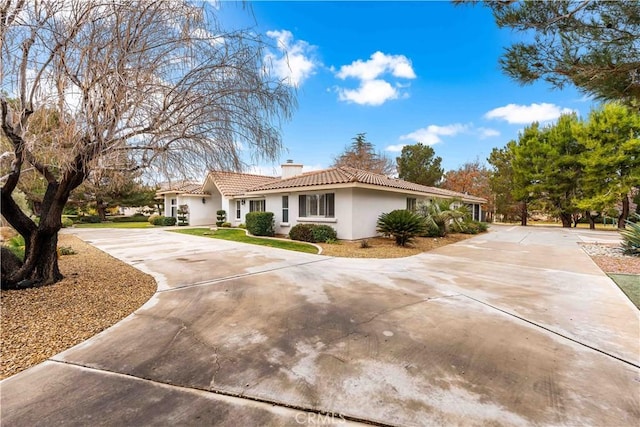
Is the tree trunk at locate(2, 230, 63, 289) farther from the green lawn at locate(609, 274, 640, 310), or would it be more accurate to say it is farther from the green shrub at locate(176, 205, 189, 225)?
the green shrub at locate(176, 205, 189, 225)

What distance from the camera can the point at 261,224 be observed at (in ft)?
55.1

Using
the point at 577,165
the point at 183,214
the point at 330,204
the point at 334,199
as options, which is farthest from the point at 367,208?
the point at 577,165

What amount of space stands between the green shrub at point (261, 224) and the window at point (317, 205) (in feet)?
7.28

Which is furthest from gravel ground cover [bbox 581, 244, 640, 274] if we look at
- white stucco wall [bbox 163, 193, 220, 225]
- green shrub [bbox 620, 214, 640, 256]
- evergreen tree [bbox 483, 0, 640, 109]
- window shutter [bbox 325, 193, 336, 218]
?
white stucco wall [bbox 163, 193, 220, 225]

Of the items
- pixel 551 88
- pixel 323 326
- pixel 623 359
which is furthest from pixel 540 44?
pixel 323 326

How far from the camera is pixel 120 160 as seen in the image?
5.19m

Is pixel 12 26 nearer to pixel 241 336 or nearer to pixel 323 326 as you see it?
pixel 241 336

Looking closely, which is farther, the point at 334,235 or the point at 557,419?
the point at 334,235

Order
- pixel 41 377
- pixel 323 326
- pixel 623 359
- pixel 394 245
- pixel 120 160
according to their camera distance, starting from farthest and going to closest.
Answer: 1. pixel 394 245
2. pixel 120 160
3. pixel 323 326
4. pixel 623 359
5. pixel 41 377

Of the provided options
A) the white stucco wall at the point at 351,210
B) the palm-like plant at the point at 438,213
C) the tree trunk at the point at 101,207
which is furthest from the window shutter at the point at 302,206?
the tree trunk at the point at 101,207

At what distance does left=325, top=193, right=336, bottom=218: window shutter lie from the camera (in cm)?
1452

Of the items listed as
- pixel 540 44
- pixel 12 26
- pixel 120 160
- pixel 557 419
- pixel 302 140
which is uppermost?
pixel 540 44

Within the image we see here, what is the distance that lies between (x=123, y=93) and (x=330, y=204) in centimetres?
1114

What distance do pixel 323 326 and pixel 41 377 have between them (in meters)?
3.21
